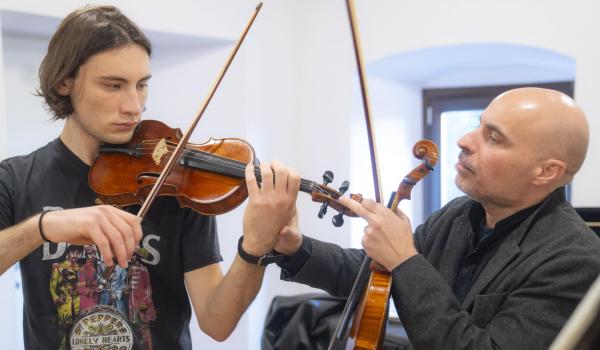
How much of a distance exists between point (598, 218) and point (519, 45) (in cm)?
115

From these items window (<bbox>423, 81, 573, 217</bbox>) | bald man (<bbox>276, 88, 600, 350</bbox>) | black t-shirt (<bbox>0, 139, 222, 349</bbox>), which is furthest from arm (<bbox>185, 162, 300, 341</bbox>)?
window (<bbox>423, 81, 573, 217</bbox>)

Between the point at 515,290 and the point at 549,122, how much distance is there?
0.42m

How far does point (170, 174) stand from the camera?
4.28ft

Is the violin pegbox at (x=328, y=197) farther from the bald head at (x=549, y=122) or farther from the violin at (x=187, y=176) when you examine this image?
the bald head at (x=549, y=122)

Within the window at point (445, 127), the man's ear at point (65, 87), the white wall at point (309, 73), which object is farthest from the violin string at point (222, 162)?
the window at point (445, 127)

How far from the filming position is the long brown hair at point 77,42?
1.25m

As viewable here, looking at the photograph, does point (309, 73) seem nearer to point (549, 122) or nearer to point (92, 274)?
point (549, 122)

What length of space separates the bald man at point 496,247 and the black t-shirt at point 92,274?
266 mm

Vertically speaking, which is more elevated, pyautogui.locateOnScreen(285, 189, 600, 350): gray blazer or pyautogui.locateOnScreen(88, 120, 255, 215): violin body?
pyautogui.locateOnScreen(88, 120, 255, 215): violin body

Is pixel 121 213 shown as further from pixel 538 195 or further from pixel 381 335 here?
pixel 538 195

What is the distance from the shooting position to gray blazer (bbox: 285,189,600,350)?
3.73 feet

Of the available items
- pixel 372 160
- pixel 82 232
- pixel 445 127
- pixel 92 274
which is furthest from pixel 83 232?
pixel 445 127

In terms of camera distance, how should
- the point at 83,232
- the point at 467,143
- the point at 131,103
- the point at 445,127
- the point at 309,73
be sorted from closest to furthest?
the point at 83,232, the point at 131,103, the point at 467,143, the point at 309,73, the point at 445,127

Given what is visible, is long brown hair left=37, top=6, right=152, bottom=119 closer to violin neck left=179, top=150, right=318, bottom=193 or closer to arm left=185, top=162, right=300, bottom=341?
violin neck left=179, top=150, right=318, bottom=193
